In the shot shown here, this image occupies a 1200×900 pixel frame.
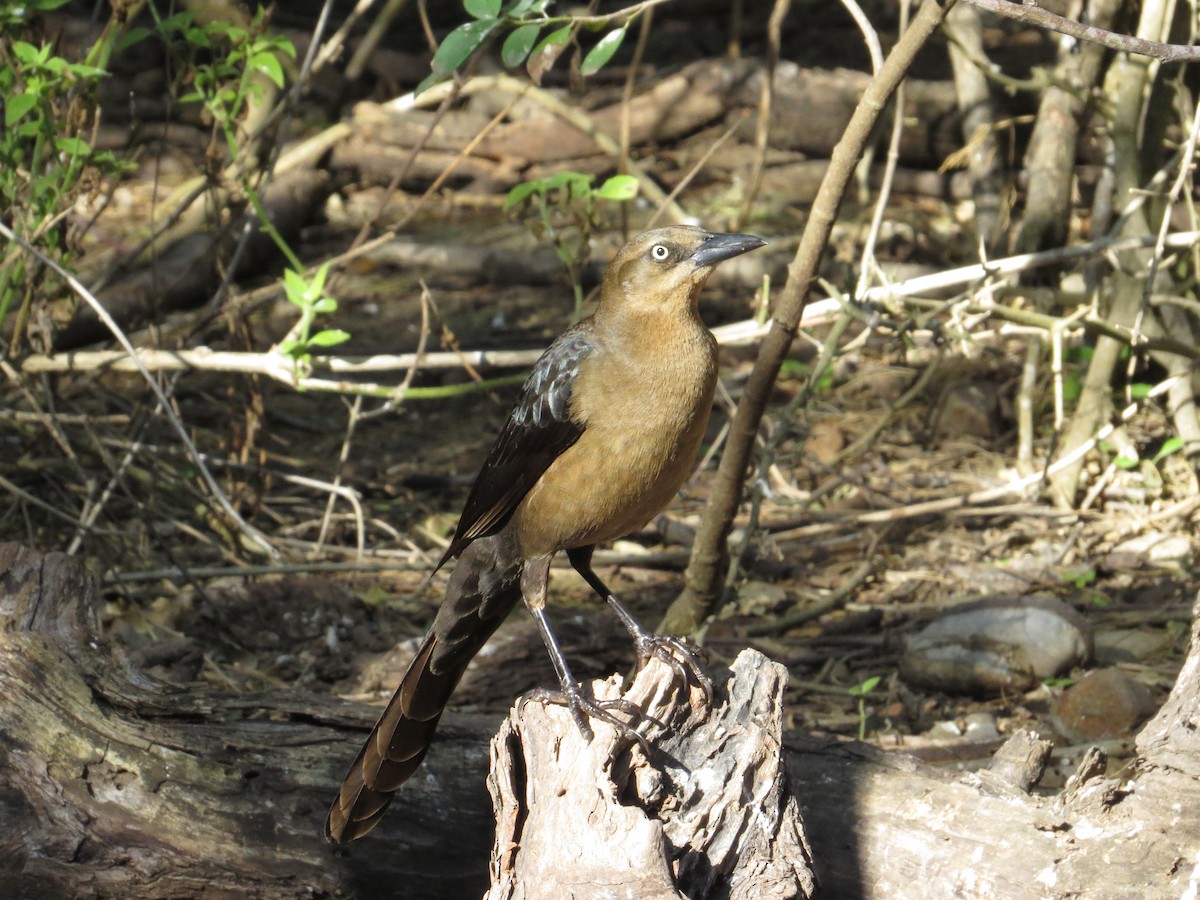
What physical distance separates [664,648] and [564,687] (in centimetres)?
38

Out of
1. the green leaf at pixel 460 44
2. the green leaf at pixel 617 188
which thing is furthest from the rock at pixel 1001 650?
the green leaf at pixel 460 44

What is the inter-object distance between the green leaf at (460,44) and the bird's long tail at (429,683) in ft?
4.60

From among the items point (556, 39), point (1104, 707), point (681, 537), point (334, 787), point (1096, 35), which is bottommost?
point (681, 537)

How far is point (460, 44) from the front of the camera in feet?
11.2

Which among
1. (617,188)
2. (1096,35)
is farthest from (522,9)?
(1096,35)

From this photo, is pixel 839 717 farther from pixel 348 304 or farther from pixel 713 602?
pixel 348 304

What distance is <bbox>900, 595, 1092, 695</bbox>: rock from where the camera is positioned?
483cm

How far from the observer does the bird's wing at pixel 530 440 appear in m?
3.96

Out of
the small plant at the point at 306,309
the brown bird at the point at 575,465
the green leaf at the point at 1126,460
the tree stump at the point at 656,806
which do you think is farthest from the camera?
the green leaf at the point at 1126,460

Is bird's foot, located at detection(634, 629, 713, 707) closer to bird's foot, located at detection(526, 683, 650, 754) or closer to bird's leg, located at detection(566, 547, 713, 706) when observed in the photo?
bird's leg, located at detection(566, 547, 713, 706)

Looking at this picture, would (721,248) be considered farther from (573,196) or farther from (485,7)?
(573,196)

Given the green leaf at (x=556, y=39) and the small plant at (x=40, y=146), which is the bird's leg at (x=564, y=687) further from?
the small plant at (x=40, y=146)

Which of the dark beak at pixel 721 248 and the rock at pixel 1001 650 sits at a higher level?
the dark beak at pixel 721 248

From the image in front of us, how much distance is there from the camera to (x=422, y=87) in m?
3.82
